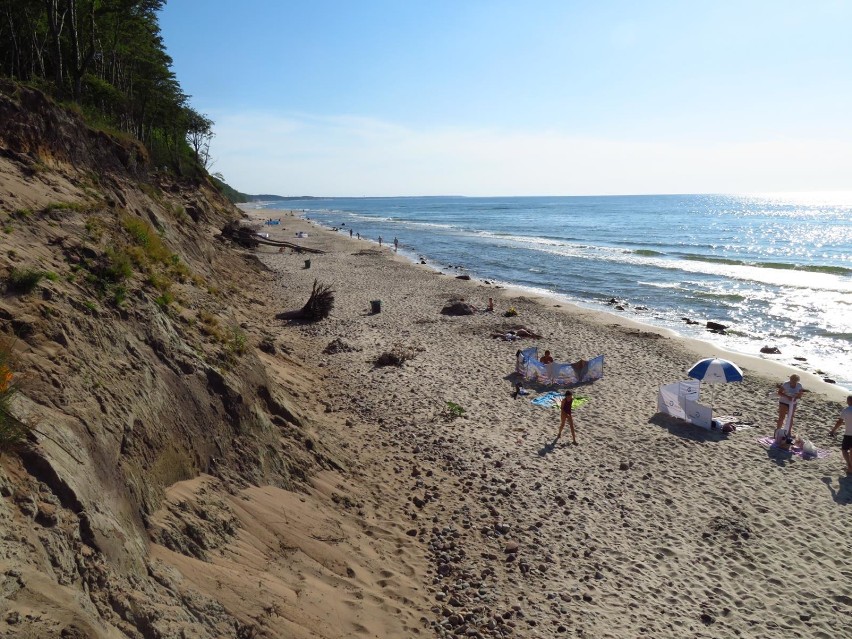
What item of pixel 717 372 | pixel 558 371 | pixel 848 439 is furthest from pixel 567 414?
pixel 848 439

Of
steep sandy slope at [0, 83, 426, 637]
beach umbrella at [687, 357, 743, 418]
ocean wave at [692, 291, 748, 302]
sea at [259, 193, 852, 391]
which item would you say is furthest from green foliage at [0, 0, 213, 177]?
ocean wave at [692, 291, 748, 302]

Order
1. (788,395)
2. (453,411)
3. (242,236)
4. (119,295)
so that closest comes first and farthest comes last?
1. (119,295)
2. (788,395)
3. (453,411)
4. (242,236)

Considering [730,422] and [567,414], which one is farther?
[730,422]

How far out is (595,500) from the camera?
10.1m

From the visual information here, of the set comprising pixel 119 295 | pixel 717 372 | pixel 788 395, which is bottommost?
pixel 788 395

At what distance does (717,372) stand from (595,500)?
6.69 meters

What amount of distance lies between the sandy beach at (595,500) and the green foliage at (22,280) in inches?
227

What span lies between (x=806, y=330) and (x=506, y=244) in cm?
4303

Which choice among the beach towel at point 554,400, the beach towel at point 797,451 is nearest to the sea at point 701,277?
the beach towel at point 797,451

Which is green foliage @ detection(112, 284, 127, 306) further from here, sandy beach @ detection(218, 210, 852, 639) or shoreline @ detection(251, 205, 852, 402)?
shoreline @ detection(251, 205, 852, 402)

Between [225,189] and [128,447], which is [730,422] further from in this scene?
[225,189]

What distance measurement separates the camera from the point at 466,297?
31.3m

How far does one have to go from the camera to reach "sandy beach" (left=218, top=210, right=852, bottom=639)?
744 cm

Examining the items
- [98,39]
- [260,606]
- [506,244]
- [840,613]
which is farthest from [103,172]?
[506,244]
